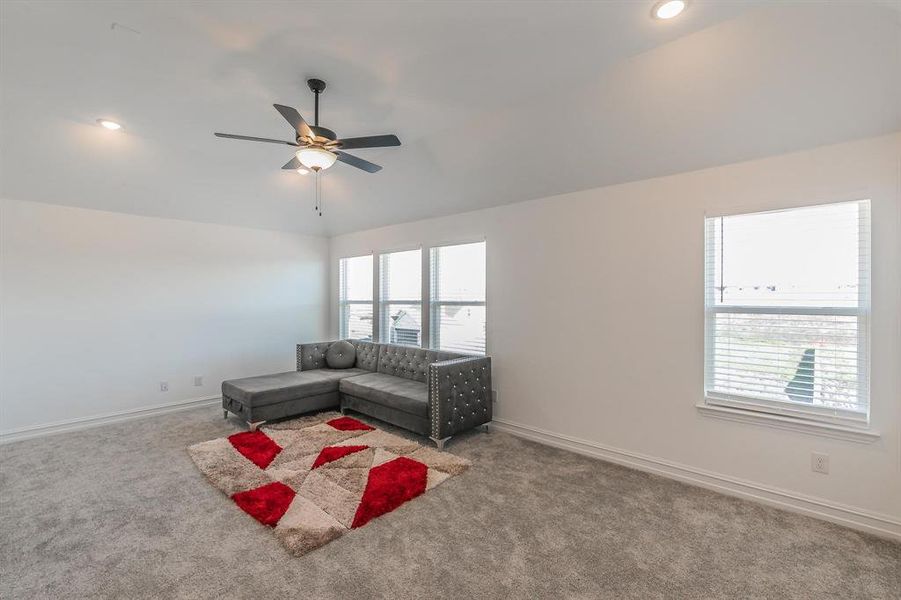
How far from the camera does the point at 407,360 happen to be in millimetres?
4840

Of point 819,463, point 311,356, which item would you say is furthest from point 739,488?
point 311,356

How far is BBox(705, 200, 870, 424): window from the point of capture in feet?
8.26

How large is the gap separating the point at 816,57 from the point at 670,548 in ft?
9.39

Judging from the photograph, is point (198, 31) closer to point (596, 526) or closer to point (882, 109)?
point (596, 526)

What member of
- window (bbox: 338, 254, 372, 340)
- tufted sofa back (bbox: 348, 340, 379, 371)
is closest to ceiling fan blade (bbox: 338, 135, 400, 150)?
tufted sofa back (bbox: 348, 340, 379, 371)

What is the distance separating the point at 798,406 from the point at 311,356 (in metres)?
5.09

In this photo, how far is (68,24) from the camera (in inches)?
84.5

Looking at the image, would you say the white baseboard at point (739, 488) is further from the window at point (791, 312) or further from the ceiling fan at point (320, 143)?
the ceiling fan at point (320, 143)

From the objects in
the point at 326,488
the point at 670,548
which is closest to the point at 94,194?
the point at 326,488

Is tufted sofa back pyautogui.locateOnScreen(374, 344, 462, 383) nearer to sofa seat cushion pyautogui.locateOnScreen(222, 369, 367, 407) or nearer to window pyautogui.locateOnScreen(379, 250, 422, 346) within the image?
window pyautogui.locateOnScreen(379, 250, 422, 346)

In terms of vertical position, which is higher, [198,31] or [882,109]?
[198,31]

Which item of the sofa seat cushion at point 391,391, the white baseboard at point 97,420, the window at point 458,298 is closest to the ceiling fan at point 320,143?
the window at point 458,298

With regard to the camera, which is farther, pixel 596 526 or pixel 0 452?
pixel 0 452

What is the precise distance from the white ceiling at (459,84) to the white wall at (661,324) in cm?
24
